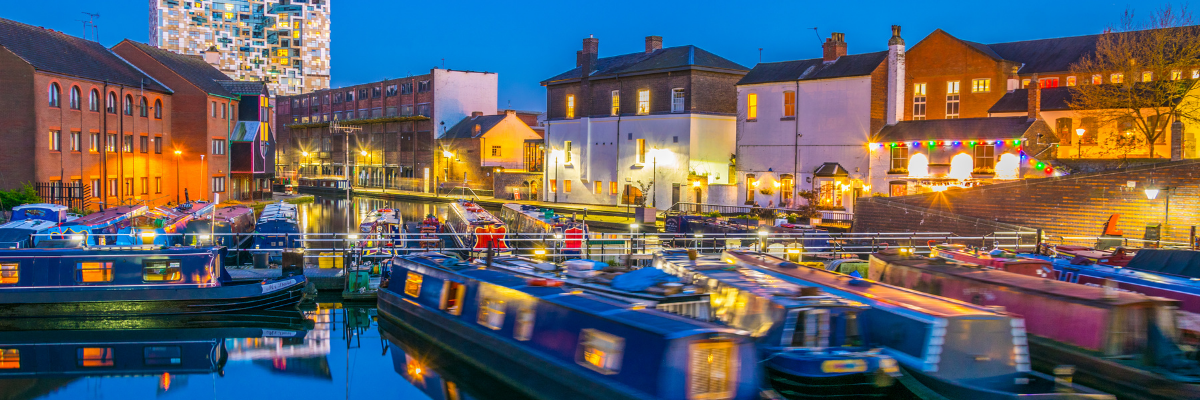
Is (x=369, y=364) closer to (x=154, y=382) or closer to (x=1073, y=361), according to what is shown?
(x=154, y=382)

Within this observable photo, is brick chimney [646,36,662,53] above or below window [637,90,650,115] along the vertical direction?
above

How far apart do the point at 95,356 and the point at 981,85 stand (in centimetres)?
4117

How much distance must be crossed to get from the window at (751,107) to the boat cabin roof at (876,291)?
27.5 metres

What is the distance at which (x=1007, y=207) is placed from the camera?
2591 cm

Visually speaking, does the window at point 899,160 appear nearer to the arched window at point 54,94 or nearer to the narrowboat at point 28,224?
the narrowboat at point 28,224

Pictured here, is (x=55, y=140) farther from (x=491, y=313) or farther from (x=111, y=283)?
(x=491, y=313)

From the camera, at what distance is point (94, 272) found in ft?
58.4

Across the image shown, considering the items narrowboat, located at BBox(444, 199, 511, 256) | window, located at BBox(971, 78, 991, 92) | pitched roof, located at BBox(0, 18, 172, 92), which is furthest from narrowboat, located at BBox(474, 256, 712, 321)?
window, located at BBox(971, 78, 991, 92)

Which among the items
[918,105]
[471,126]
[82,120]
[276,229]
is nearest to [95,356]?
[276,229]

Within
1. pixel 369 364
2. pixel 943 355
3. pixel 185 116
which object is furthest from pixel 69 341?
pixel 185 116

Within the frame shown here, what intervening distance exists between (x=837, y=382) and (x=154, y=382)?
11813 millimetres

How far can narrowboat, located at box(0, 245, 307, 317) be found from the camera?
57.8ft

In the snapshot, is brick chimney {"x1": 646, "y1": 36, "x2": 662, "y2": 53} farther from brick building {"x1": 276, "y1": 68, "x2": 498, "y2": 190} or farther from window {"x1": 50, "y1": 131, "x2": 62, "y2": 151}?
window {"x1": 50, "y1": 131, "x2": 62, "y2": 151}

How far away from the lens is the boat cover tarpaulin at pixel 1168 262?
15961 mm
